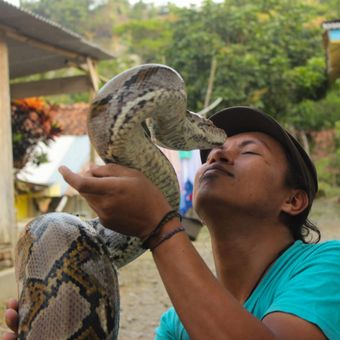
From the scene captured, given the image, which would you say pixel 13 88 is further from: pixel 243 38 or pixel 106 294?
pixel 243 38

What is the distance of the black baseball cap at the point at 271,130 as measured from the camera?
6.45 feet

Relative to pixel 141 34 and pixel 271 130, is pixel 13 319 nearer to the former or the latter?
pixel 271 130

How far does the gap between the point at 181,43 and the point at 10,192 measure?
42.1 feet

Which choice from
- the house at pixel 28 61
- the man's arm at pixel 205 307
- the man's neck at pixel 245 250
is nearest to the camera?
the man's arm at pixel 205 307

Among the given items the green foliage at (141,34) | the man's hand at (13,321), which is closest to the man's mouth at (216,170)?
the man's hand at (13,321)

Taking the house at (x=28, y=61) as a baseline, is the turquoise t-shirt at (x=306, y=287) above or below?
above

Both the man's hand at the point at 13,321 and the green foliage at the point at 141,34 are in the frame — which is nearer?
the man's hand at the point at 13,321

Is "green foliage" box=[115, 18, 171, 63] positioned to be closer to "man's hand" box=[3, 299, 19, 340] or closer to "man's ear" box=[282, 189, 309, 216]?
"man's ear" box=[282, 189, 309, 216]

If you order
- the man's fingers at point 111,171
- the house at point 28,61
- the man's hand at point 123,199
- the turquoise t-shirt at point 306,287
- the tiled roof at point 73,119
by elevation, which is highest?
the man's fingers at point 111,171

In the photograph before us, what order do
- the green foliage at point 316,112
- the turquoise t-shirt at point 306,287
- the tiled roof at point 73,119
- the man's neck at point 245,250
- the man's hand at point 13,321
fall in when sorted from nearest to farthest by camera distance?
the turquoise t-shirt at point 306,287
the man's hand at point 13,321
the man's neck at point 245,250
the tiled roof at point 73,119
the green foliage at point 316,112

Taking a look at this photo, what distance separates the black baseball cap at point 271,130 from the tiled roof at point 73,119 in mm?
14016

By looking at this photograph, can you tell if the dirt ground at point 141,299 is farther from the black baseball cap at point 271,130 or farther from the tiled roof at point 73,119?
the tiled roof at point 73,119

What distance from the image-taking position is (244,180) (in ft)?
6.14

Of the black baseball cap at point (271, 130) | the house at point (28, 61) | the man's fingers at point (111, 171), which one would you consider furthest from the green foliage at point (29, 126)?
the man's fingers at point (111, 171)
